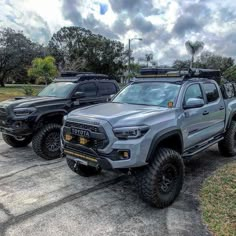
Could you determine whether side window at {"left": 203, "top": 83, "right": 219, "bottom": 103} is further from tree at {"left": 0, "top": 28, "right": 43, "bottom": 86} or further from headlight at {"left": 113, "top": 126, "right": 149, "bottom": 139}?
tree at {"left": 0, "top": 28, "right": 43, "bottom": 86}

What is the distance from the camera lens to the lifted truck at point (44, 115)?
5.99 meters

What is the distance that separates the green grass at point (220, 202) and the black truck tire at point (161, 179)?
0.51m

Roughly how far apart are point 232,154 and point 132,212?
364cm

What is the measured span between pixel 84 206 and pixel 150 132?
148 cm

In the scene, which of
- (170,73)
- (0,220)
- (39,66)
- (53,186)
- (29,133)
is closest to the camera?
(0,220)

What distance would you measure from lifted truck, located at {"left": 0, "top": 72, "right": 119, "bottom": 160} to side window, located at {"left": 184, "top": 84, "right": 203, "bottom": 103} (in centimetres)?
183

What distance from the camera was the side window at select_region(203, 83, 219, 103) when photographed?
542cm

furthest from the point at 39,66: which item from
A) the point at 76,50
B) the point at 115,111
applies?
the point at 115,111

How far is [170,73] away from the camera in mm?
5012

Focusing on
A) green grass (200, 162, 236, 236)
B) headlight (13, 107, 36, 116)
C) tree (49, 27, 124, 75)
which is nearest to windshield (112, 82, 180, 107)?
green grass (200, 162, 236, 236)

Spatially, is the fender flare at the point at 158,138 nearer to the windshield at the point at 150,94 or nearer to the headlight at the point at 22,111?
the windshield at the point at 150,94

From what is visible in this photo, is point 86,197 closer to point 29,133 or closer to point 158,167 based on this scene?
point 158,167

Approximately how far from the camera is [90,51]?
49562 millimetres

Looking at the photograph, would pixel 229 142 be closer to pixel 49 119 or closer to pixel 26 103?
pixel 49 119
